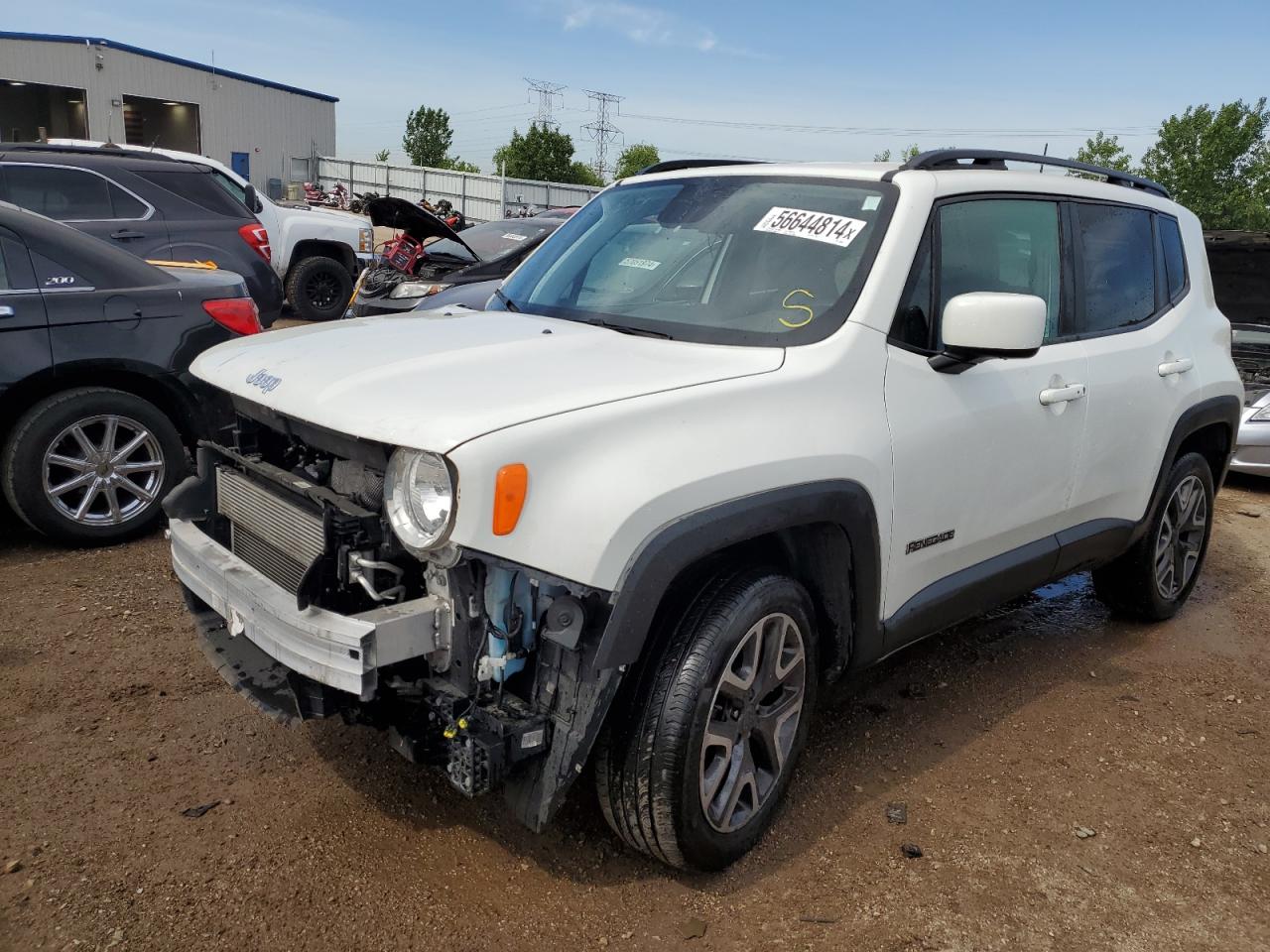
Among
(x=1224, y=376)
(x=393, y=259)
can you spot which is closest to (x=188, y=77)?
(x=393, y=259)

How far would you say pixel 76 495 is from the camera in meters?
4.85

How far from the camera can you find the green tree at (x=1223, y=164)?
29375mm

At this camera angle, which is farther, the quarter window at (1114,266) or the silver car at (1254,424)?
the silver car at (1254,424)

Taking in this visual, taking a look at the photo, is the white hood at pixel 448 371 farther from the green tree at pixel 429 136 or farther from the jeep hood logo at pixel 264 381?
the green tree at pixel 429 136

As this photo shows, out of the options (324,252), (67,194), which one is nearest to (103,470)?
(67,194)

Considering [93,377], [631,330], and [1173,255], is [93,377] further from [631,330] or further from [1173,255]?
[1173,255]

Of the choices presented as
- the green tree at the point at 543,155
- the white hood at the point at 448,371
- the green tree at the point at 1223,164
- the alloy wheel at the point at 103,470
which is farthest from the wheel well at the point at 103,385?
the green tree at the point at 543,155

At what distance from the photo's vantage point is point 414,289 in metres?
9.21

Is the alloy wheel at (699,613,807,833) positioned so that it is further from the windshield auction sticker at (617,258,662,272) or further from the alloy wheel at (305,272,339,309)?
the alloy wheel at (305,272,339,309)

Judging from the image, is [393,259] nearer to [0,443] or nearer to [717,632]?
[0,443]

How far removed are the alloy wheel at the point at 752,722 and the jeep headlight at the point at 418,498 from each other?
83 cm

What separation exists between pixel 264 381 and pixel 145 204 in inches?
265

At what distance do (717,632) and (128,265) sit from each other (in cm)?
393

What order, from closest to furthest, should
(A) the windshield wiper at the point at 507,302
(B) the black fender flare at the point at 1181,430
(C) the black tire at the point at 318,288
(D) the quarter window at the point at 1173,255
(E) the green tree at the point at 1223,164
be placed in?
1. (A) the windshield wiper at the point at 507,302
2. (B) the black fender flare at the point at 1181,430
3. (D) the quarter window at the point at 1173,255
4. (C) the black tire at the point at 318,288
5. (E) the green tree at the point at 1223,164
